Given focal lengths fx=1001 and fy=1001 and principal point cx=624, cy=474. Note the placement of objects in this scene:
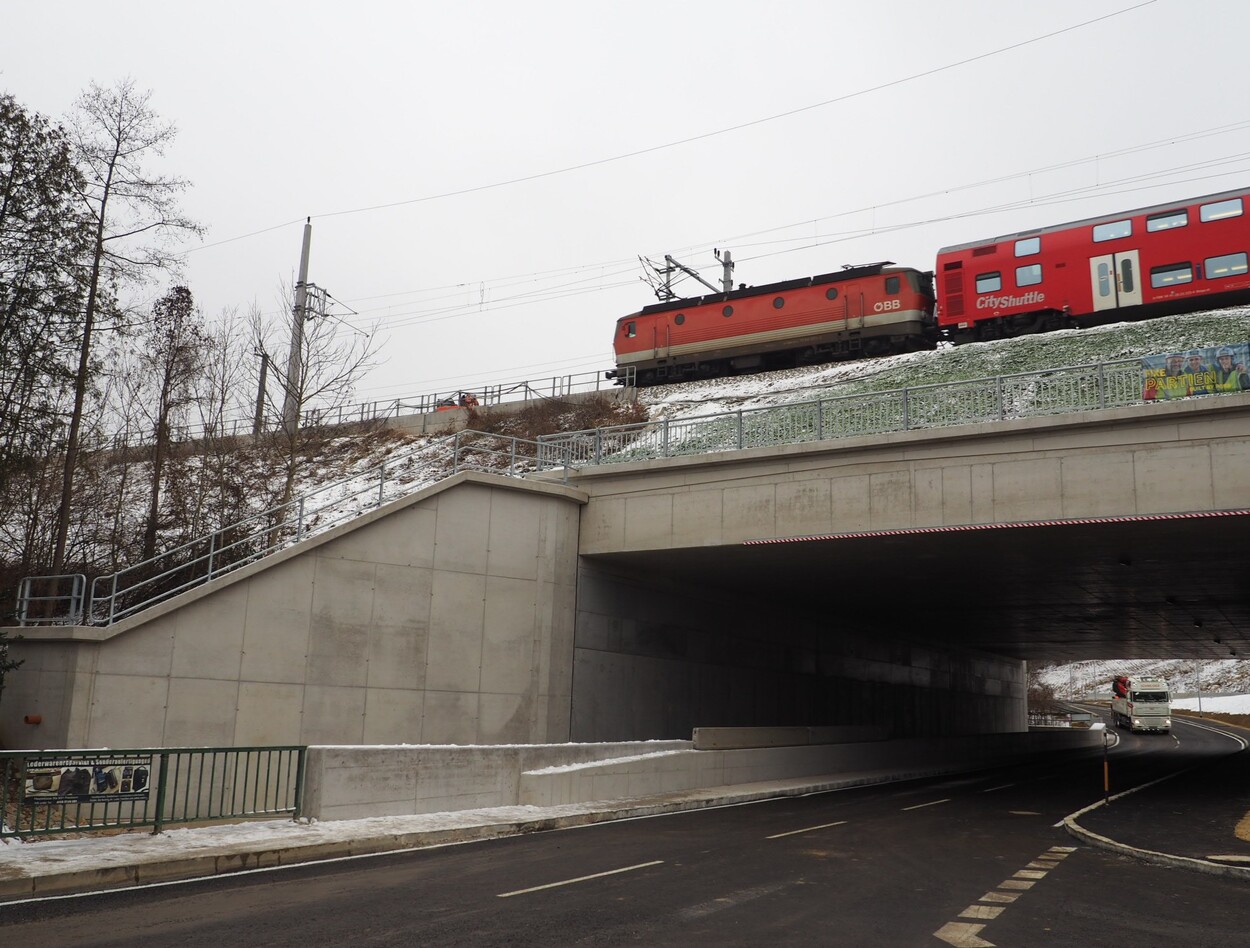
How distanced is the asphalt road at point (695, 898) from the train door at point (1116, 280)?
24292 mm

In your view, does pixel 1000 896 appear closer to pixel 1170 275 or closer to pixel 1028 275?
pixel 1170 275

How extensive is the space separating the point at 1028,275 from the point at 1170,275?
4.69 metres

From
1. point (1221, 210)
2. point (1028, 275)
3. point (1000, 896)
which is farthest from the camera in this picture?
point (1028, 275)

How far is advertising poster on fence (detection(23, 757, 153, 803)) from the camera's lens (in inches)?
476

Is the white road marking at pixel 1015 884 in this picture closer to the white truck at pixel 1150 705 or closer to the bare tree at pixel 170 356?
the bare tree at pixel 170 356

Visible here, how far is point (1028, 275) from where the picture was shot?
36969mm

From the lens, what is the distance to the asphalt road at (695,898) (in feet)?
28.0

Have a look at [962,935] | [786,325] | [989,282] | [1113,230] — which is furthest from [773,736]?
[1113,230]

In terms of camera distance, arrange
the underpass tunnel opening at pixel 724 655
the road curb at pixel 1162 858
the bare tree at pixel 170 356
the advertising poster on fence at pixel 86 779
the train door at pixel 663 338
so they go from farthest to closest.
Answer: the train door at pixel 663 338 → the bare tree at pixel 170 356 → the underpass tunnel opening at pixel 724 655 → the advertising poster on fence at pixel 86 779 → the road curb at pixel 1162 858

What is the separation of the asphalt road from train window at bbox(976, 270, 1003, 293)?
25.6m

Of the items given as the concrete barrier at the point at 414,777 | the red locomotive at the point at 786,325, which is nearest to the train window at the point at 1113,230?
the red locomotive at the point at 786,325

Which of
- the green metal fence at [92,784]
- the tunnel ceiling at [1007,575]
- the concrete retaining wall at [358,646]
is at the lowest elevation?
the green metal fence at [92,784]

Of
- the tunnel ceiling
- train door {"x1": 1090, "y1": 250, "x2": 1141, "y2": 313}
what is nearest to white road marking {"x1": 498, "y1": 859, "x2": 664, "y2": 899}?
the tunnel ceiling

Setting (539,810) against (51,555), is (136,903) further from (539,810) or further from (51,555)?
(51,555)
